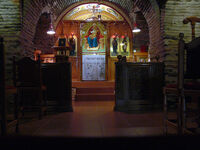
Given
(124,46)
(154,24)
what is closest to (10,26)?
(154,24)

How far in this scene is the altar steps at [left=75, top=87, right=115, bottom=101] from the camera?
5.95m

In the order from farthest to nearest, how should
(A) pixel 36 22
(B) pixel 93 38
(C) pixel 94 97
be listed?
(B) pixel 93 38 < (C) pixel 94 97 < (A) pixel 36 22

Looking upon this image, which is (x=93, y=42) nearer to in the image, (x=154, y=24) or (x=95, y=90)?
(x=95, y=90)

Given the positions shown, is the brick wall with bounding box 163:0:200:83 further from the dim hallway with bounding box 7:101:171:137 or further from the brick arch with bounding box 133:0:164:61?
the dim hallway with bounding box 7:101:171:137

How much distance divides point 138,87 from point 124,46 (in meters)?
4.95

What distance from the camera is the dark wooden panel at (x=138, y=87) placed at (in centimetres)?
411

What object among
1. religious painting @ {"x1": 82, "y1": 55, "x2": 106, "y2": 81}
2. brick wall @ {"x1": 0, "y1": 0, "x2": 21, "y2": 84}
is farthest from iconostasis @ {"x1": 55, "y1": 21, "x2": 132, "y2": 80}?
brick wall @ {"x1": 0, "y1": 0, "x2": 21, "y2": 84}

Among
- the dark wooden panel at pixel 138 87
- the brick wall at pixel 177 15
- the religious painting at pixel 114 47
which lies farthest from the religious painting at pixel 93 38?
the dark wooden panel at pixel 138 87

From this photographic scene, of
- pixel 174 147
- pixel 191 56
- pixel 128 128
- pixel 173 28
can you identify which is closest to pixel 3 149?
pixel 174 147

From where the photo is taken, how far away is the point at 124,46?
8.83 m

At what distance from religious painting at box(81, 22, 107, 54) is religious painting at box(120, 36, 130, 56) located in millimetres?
849

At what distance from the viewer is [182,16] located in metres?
4.46

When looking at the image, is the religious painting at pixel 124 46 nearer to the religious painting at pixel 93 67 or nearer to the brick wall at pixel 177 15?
the religious painting at pixel 93 67

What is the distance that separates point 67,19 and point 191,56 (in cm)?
749
